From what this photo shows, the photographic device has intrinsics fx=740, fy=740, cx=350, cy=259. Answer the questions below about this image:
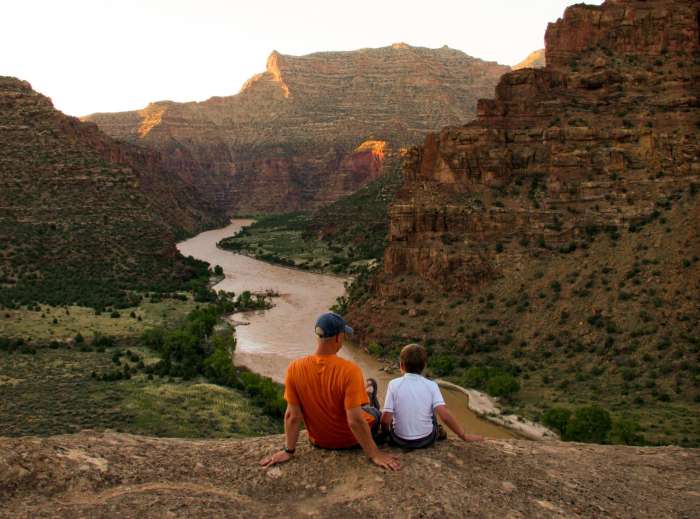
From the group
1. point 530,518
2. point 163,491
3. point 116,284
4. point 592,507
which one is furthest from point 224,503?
point 116,284

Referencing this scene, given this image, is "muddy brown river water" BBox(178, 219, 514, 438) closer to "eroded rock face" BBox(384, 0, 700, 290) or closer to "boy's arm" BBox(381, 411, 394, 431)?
"eroded rock face" BBox(384, 0, 700, 290)

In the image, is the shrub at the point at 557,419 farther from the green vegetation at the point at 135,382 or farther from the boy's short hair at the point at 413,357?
the boy's short hair at the point at 413,357

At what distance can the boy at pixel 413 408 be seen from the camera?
796 cm

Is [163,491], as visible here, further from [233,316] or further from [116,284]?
[116,284]

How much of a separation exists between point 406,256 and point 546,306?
30.9ft

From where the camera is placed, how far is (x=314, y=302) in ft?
186

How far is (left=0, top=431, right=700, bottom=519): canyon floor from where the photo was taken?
22.4ft

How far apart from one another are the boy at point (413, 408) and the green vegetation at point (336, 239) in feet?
196

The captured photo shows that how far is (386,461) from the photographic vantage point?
7.43m

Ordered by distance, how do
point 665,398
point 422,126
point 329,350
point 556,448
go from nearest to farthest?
point 329,350 < point 556,448 < point 665,398 < point 422,126

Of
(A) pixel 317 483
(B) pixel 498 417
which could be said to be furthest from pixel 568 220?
(A) pixel 317 483

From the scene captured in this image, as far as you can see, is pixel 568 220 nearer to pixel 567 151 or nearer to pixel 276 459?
pixel 567 151

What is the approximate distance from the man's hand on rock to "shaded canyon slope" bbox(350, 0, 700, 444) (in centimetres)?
2162

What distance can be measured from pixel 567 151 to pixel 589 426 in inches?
741
